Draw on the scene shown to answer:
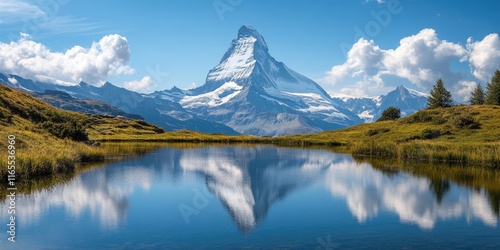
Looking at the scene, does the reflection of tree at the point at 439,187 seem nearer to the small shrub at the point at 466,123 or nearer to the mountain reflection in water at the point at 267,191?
the mountain reflection in water at the point at 267,191

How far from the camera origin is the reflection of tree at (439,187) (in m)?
47.7

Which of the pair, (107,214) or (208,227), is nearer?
(208,227)

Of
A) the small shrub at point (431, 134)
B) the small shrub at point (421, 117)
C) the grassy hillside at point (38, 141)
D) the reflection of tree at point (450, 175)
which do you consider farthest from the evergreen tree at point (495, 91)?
the grassy hillside at point (38, 141)

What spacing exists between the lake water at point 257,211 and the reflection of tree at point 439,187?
145mm

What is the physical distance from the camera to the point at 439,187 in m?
52.7

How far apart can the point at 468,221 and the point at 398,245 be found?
35.6ft

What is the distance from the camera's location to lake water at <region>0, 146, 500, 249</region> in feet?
94.9

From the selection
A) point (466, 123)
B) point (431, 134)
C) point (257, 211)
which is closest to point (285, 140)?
A: point (431, 134)

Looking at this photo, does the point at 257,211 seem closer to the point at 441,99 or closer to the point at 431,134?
the point at 431,134

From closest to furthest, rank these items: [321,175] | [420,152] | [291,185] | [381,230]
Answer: [381,230], [291,185], [321,175], [420,152]

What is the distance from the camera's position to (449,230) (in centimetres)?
3250

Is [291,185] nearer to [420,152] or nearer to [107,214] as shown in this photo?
[107,214]

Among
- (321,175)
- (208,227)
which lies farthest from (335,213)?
(321,175)

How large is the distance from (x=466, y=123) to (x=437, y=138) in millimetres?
16506
